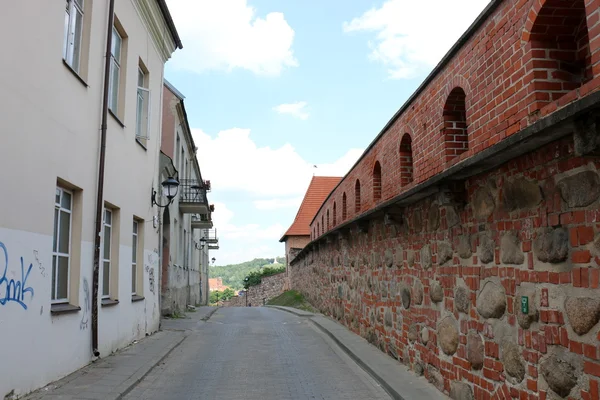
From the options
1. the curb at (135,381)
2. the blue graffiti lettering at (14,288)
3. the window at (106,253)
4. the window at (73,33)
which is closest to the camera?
the blue graffiti lettering at (14,288)

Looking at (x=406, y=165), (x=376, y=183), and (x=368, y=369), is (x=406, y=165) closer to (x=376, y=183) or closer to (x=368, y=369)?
(x=376, y=183)

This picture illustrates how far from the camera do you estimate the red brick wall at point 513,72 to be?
4105mm

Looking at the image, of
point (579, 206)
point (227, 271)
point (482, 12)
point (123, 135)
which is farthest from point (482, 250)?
point (227, 271)

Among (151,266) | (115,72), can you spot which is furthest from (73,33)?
A: (151,266)

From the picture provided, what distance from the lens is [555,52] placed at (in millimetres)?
4273

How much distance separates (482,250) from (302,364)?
4953mm

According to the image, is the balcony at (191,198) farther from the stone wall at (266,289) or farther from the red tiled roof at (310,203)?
the stone wall at (266,289)

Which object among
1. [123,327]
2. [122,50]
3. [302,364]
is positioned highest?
[122,50]

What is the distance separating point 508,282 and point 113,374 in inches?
220

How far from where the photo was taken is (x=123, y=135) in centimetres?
1015

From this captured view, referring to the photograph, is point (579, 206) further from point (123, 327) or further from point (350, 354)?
point (123, 327)

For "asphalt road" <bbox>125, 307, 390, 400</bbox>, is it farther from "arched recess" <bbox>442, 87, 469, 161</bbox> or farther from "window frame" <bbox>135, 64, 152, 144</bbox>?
"window frame" <bbox>135, 64, 152, 144</bbox>

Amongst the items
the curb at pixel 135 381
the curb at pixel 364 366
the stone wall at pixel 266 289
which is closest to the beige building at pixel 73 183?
the curb at pixel 135 381

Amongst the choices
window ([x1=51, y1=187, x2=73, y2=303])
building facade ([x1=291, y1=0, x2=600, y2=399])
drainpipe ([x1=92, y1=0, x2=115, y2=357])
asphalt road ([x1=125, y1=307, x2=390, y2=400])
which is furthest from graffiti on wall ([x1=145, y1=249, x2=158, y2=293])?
building facade ([x1=291, y1=0, x2=600, y2=399])
